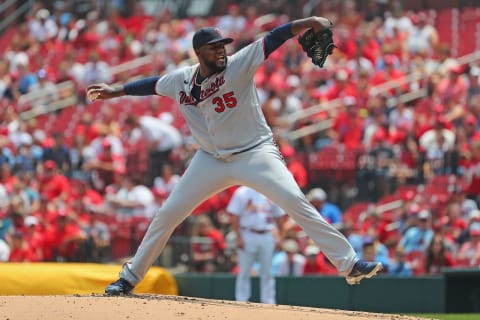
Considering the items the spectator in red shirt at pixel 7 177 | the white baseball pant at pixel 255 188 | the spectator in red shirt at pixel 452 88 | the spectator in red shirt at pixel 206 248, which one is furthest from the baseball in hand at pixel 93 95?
the spectator in red shirt at pixel 452 88

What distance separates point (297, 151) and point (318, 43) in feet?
23.6

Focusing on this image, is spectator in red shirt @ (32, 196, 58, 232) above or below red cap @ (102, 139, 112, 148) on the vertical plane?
below

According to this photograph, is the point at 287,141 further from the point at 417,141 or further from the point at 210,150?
the point at 210,150

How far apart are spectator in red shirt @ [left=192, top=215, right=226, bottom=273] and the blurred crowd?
2 cm

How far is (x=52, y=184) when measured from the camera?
1484 cm

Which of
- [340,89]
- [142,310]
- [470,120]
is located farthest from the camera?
[340,89]

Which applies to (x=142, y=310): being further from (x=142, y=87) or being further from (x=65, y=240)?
(x=65, y=240)

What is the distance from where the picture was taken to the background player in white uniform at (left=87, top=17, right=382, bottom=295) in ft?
24.6

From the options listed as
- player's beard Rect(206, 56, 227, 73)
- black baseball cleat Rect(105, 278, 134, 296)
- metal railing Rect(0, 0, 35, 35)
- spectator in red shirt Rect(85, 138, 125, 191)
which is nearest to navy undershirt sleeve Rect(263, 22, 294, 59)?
player's beard Rect(206, 56, 227, 73)

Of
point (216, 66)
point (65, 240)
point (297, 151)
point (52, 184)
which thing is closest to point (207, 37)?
point (216, 66)

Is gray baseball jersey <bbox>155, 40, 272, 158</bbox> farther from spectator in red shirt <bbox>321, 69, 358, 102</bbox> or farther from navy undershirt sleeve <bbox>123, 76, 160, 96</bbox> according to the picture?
spectator in red shirt <bbox>321, 69, 358, 102</bbox>

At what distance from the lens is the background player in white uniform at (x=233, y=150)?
7.48 m

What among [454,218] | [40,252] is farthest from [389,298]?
[40,252]

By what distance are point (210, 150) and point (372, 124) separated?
24.1 ft
